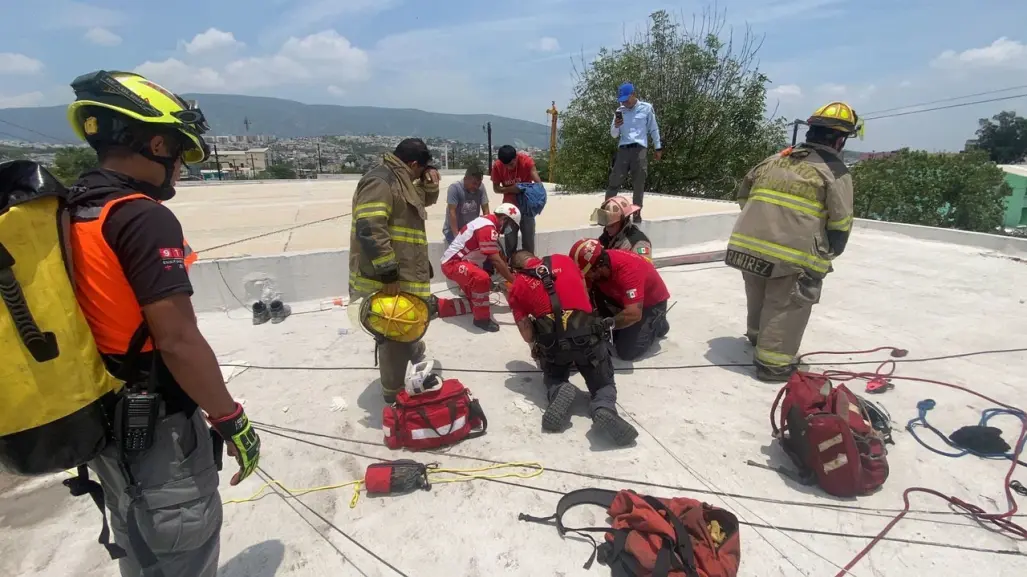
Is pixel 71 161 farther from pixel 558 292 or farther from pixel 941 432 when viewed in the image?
pixel 941 432

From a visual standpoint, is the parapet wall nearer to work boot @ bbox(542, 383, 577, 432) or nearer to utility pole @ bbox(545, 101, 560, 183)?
work boot @ bbox(542, 383, 577, 432)

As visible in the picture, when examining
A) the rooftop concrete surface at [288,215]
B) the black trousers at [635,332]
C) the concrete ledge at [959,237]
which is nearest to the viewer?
the black trousers at [635,332]

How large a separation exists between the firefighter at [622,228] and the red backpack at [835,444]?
1.99m

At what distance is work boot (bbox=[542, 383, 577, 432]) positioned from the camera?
317cm

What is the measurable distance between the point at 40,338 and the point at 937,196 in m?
23.5

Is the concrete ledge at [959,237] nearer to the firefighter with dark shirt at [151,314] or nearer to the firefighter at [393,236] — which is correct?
the firefighter at [393,236]

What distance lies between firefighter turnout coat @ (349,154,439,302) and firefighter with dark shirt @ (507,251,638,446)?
0.72 m

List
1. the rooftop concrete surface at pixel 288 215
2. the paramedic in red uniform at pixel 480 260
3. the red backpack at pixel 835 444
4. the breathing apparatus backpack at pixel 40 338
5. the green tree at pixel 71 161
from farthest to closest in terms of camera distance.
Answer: the green tree at pixel 71 161 → the rooftop concrete surface at pixel 288 215 → the paramedic in red uniform at pixel 480 260 → the red backpack at pixel 835 444 → the breathing apparatus backpack at pixel 40 338

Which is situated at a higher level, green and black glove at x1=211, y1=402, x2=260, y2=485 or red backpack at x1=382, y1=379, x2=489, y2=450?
green and black glove at x1=211, y1=402, x2=260, y2=485

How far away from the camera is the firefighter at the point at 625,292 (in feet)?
12.9

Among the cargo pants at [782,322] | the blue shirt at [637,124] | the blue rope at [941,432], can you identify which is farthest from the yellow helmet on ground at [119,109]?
the blue shirt at [637,124]

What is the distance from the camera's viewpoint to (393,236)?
3314 millimetres

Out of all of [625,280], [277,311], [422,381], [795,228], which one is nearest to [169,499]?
[422,381]

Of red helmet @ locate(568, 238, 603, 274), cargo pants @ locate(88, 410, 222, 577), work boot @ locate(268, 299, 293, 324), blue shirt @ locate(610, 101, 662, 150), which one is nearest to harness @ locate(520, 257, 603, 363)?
red helmet @ locate(568, 238, 603, 274)
